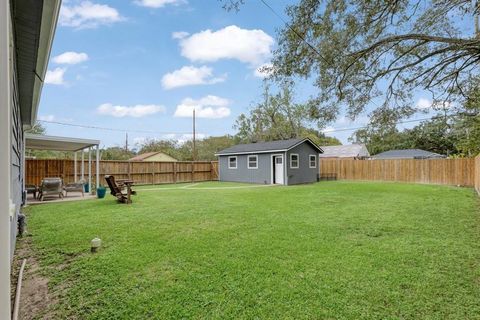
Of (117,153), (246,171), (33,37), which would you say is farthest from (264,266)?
(117,153)

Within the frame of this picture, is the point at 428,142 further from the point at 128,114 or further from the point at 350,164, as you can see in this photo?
the point at 128,114

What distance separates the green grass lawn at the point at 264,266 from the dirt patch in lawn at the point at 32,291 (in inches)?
4.3

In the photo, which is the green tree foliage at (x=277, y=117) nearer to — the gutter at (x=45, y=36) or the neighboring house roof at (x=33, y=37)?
the neighboring house roof at (x=33, y=37)

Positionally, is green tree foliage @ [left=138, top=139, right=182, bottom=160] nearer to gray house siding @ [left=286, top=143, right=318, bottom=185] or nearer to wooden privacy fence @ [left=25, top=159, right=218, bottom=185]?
Answer: wooden privacy fence @ [left=25, top=159, right=218, bottom=185]

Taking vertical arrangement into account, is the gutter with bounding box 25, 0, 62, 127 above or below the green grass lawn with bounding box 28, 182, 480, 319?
above

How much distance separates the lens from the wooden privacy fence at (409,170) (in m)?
14.5

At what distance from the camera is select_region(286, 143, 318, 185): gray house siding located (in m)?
17.1

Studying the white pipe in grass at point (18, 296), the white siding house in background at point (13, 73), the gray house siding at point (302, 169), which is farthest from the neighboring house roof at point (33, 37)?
the gray house siding at point (302, 169)

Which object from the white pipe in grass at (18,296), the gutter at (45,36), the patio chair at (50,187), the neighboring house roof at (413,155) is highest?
the gutter at (45,36)

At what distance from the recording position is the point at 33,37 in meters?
3.20


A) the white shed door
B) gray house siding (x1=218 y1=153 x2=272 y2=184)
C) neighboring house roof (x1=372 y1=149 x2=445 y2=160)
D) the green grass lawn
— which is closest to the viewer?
the green grass lawn

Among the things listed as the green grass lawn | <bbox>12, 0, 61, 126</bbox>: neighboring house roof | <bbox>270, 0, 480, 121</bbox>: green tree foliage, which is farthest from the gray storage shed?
<bbox>12, 0, 61, 126</bbox>: neighboring house roof

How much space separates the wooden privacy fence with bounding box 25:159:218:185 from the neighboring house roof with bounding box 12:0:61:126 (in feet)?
30.3

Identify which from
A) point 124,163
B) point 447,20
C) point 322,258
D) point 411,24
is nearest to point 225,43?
point 411,24
